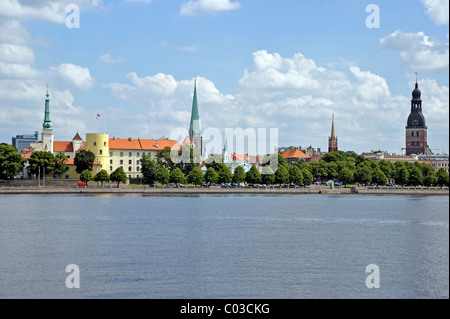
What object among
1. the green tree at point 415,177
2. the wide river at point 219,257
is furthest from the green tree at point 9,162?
the green tree at point 415,177

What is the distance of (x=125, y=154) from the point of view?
11888 cm

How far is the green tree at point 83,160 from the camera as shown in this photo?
10331 centimetres

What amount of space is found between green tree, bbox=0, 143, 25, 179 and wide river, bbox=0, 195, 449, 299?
150 feet

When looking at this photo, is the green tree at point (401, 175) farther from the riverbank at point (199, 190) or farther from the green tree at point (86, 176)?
the green tree at point (86, 176)

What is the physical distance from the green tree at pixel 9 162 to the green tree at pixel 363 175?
62847mm

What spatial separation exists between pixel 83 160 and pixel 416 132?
119009mm

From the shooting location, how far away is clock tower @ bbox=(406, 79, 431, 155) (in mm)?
186000

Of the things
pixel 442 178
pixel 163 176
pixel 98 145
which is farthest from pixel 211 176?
pixel 442 178

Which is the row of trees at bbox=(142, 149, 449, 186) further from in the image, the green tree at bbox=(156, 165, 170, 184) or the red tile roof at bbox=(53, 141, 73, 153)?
the red tile roof at bbox=(53, 141, 73, 153)

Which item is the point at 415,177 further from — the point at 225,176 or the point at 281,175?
the point at 225,176

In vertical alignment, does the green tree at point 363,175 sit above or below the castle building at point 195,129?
below

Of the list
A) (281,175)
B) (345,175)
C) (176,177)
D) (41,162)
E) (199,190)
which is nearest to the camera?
(41,162)

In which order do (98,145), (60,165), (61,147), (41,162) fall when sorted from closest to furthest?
(41,162)
(60,165)
(98,145)
(61,147)

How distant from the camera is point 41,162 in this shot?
9556 centimetres
